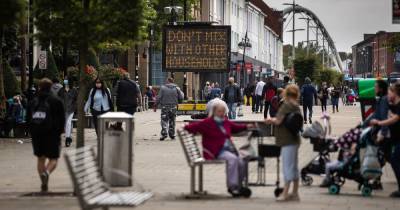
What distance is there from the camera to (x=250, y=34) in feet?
382

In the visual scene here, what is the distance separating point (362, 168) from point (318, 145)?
118 centimetres

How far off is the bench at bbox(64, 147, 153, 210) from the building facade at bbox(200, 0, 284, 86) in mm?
57000

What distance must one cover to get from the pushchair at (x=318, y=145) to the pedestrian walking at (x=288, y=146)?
1329 millimetres

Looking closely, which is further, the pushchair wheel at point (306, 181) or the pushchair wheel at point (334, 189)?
the pushchair wheel at point (306, 181)

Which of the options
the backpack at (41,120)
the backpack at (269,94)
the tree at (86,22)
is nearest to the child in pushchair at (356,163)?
the tree at (86,22)

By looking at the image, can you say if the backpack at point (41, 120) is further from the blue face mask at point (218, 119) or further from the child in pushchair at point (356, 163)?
the child in pushchair at point (356, 163)

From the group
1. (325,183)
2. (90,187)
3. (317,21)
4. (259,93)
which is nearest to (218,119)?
Result: (325,183)

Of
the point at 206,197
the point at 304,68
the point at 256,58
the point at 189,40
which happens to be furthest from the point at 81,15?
the point at 256,58

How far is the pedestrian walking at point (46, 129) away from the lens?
15789 mm

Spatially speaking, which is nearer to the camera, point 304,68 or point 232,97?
point 232,97

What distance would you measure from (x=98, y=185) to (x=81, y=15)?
588 cm

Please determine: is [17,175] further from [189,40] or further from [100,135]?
[189,40]

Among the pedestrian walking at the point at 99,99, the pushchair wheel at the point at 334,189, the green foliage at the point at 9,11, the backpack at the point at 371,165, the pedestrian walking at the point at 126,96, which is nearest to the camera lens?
the green foliage at the point at 9,11

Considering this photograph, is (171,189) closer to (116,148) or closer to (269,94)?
(116,148)
